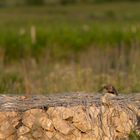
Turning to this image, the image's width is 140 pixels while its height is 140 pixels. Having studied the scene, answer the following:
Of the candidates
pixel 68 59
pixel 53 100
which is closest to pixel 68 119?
pixel 53 100

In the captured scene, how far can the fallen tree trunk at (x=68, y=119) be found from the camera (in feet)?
14.9

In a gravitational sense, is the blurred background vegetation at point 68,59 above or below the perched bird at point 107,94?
above

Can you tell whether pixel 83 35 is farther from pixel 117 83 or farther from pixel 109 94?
pixel 109 94

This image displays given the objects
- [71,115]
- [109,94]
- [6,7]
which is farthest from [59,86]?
[6,7]

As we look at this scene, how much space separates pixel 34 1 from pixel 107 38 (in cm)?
5539

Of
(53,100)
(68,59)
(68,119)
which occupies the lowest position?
(68,119)

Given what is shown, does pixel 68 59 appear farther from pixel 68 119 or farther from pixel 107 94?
pixel 68 119

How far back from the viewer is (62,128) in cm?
453

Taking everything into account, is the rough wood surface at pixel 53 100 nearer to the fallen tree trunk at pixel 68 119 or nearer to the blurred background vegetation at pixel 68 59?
the fallen tree trunk at pixel 68 119

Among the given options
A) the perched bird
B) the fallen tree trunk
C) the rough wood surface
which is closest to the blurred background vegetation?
the perched bird

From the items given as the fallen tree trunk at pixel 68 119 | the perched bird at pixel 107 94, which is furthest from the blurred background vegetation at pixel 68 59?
the fallen tree trunk at pixel 68 119

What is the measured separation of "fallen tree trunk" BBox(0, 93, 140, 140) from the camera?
453 cm

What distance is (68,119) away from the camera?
4.59 meters

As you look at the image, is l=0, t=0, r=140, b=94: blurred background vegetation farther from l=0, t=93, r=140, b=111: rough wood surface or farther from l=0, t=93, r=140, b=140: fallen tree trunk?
l=0, t=93, r=140, b=140: fallen tree trunk
